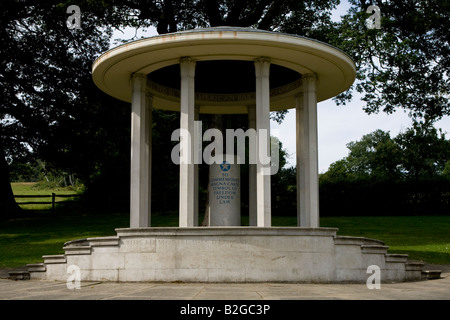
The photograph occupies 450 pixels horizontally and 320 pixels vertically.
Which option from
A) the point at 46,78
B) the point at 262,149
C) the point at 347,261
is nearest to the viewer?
the point at 347,261

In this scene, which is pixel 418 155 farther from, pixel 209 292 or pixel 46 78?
pixel 209 292

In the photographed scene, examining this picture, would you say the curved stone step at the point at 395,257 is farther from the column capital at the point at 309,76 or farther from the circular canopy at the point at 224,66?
the column capital at the point at 309,76

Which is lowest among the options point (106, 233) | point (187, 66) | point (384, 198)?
point (106, 233)

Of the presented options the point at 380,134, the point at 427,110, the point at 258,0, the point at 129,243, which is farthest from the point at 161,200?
the point at 380,134

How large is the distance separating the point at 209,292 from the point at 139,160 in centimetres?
621

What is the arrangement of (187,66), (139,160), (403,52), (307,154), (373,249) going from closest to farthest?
(373,249) < (187,66) < (139,160) < (307,154) < (403,52)

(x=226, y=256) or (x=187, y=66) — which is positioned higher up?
(x=187, y=66)

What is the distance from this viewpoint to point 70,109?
3272 cm

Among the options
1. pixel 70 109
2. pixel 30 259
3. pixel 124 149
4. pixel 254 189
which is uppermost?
pixel 70 109

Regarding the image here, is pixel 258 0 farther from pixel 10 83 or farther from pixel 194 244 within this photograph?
pixel 194 244

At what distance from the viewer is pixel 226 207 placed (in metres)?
16.9

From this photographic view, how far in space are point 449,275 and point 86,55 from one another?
87.1ft

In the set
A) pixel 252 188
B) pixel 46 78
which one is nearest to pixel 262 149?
pixel 252 188

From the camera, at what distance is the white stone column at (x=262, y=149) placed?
13117 millimetres
